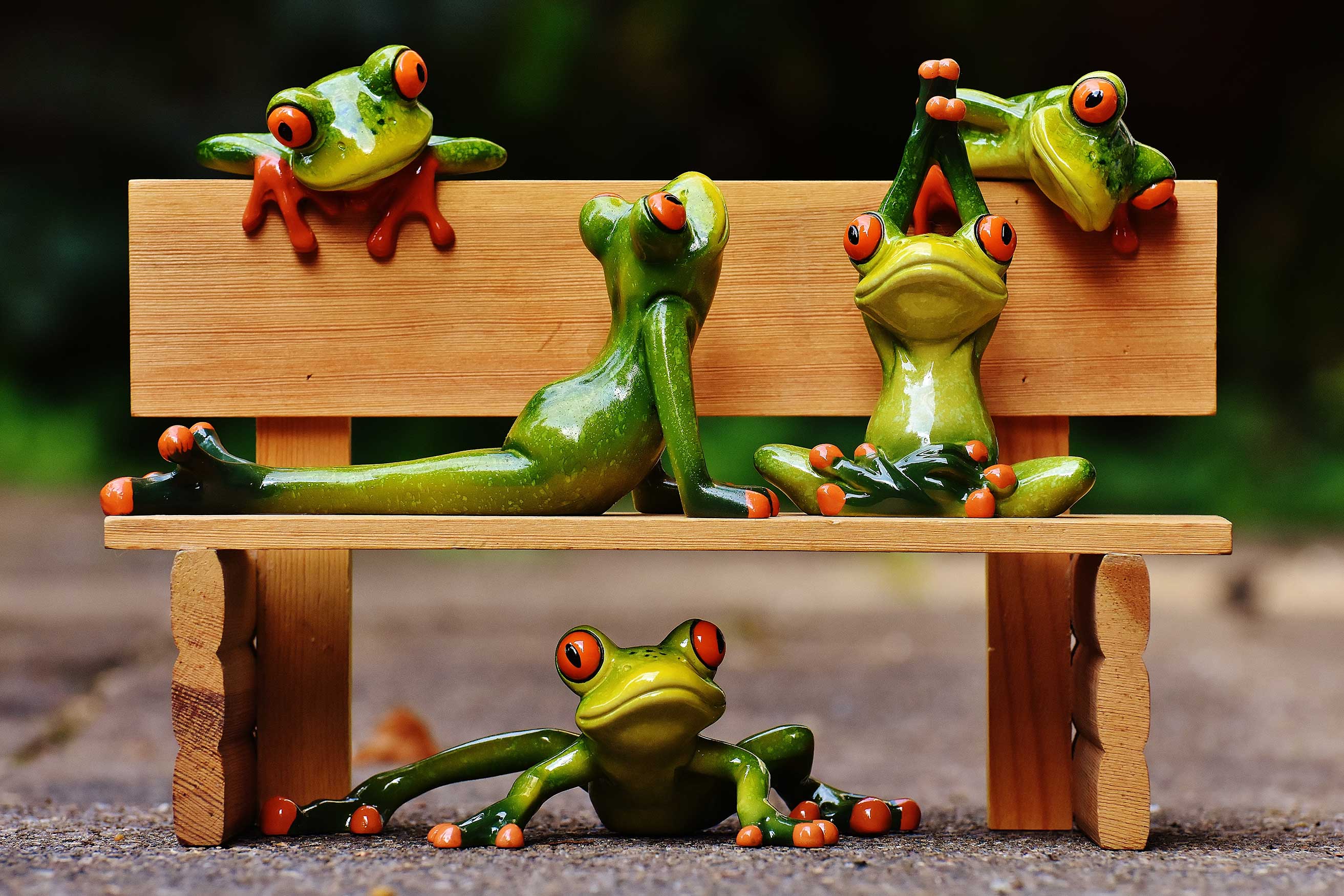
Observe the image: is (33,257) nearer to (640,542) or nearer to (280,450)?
(280,450)

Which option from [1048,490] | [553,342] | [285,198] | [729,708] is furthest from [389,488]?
[729,708]

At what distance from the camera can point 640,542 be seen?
1.15m

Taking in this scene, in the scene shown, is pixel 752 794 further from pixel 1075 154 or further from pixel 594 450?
pixel 1075 154

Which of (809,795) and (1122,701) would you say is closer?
(1122,701)

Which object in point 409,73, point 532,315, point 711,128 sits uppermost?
point 711,128

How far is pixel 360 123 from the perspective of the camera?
133 centimetres

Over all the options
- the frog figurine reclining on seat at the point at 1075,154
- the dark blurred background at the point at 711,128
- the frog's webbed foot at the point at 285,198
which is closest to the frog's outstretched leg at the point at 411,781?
the frog's webbed foot at the point at 285,198

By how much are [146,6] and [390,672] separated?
3.21 m

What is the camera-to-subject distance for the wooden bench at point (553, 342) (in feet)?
4.65

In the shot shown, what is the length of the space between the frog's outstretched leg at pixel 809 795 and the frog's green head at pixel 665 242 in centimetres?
45

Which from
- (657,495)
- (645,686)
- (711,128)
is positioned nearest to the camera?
(645,686)

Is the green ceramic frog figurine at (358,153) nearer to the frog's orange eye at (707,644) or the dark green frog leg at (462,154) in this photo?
the dark green frog leg at (462,154)

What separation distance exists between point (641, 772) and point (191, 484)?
532 mm

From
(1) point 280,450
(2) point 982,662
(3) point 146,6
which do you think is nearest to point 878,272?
(1) point 280,450
